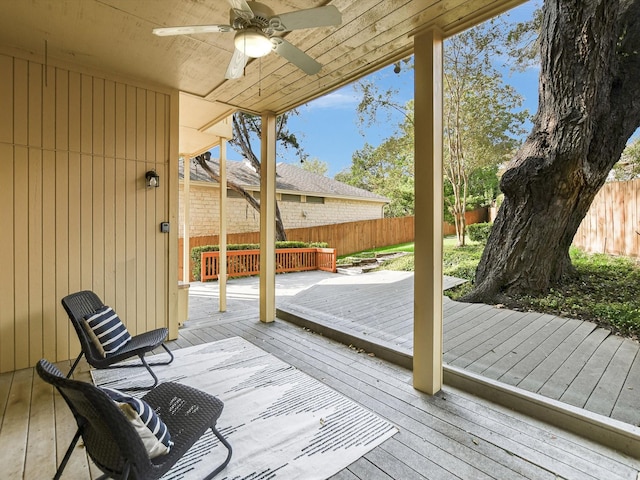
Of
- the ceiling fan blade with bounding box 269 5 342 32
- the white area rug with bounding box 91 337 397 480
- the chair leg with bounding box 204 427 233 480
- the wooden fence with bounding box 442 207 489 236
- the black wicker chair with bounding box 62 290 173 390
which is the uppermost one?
the ceiling fan blade with bounding box 269 5 342 32

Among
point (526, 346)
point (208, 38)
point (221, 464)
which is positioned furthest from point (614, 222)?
point (208, 38)

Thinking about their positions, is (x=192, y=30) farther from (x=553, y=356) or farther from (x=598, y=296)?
(x=598, y=296)

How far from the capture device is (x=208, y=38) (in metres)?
2.67

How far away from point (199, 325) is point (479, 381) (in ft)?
11.5

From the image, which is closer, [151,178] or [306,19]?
[306,19]

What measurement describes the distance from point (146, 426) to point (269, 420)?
1.03 m

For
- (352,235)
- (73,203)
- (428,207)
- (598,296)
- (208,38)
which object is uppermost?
(208,38)

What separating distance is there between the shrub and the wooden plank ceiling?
18.6 feet

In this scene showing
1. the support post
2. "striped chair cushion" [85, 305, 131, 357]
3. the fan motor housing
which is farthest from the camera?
the support post

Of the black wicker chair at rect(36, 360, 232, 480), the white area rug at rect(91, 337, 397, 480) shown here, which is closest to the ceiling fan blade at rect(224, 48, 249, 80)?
the black wicker chair at rect(36, 360, 232, 480)

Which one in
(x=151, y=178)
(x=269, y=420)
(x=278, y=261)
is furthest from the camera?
(x=278, y=261)

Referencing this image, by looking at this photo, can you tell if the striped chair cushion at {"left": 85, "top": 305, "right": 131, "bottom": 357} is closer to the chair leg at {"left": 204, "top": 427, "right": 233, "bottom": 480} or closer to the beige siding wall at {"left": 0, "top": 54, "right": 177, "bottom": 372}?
the beige siding wall at {"left": 0, "top": 54, "right": 177, "bottom": 372}

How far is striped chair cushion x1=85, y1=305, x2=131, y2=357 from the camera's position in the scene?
8.36ft

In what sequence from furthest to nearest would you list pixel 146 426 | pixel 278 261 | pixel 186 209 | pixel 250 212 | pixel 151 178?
pixel 250 212 → pixel 278 261 → pixel 186 209 → pixel 151 178 → pixel 146 426
